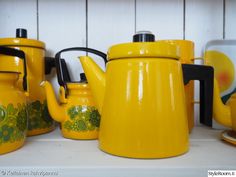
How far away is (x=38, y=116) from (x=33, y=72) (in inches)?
3.8

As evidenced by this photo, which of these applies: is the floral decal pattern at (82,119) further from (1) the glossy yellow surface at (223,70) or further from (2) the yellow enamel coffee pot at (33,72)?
(1) the glossy yellow surface at (223,70)

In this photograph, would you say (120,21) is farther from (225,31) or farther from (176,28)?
(225,31)

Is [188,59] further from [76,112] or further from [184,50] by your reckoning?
[76,112]

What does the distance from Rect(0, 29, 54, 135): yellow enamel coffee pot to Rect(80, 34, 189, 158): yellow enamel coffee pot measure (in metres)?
0.20

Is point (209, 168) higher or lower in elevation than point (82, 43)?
lower

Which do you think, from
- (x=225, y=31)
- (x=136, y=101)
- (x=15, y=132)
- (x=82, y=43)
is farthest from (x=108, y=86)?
(x=225, y=31)

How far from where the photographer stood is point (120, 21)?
625 millimetres

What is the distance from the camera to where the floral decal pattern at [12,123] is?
342 millimetres

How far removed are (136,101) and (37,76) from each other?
0.87 feet

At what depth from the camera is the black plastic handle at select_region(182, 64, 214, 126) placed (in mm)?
393

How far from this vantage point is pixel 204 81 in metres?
0.41

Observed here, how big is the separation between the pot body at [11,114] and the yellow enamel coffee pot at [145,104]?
0.14m

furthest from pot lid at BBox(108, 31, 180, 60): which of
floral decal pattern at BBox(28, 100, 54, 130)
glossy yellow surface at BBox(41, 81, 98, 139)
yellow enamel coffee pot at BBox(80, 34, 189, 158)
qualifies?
floral decal pattern at BBox(28, 100, 54, 130)

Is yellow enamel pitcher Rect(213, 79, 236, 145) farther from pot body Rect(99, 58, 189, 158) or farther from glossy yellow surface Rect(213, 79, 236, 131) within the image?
pot body Rect(99, 58, 189, 158)
